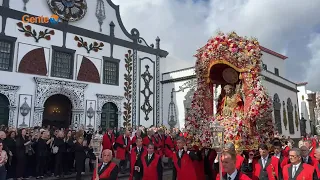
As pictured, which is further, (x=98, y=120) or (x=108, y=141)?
(x=98, y=120)

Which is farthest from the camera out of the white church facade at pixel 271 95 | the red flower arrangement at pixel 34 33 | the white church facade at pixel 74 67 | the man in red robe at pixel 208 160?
the white church facade at pixel 271 95

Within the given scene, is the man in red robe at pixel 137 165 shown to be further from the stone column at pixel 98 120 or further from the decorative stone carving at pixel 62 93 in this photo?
the stone column at pixel 98 120

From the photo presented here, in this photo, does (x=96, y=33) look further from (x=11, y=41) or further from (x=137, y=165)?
(x=137, y=165)

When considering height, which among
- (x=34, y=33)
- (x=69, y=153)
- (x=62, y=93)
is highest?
(x=34, y=33)

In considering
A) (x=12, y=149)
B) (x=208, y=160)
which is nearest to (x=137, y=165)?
(x=208, y=160)

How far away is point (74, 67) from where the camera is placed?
760 inches

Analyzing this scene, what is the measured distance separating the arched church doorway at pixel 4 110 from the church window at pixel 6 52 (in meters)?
1.76

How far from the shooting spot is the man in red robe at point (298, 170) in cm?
482

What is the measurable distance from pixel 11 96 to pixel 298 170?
1604cm

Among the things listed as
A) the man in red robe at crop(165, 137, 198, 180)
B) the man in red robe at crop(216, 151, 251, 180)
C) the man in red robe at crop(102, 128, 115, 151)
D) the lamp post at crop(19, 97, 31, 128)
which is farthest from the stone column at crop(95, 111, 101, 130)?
the man in red robe at crop(216, 151, 251, 180)

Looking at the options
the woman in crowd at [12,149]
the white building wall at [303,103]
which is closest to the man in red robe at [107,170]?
Answer: the woman in crowd at [12,149]

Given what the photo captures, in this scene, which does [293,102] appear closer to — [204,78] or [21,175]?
[204,78]

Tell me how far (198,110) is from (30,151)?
6.55 m

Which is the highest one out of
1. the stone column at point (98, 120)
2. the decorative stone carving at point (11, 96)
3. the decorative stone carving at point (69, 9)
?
the decorative stone carving at point (69, 9)
